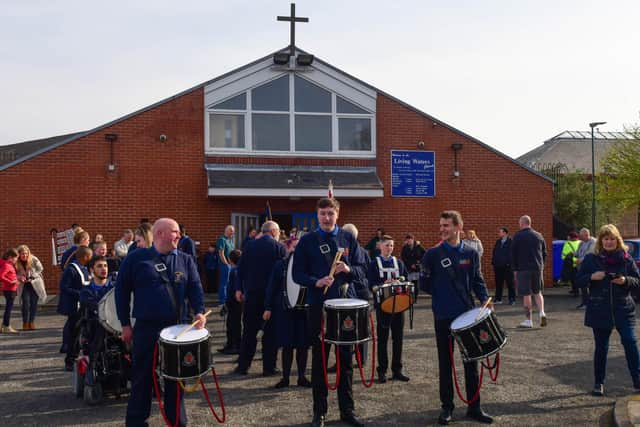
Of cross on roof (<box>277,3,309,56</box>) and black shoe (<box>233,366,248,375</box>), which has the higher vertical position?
cross on roof (<box>277,3,309,56</box>)

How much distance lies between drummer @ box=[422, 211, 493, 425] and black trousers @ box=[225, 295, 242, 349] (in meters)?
4.14

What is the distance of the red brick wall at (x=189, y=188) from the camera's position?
55.4 ft

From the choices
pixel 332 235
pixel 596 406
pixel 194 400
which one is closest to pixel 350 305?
pixel 332 235

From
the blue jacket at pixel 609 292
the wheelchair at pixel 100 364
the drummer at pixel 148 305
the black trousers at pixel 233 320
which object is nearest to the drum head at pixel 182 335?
the drummer at pixel 148 305

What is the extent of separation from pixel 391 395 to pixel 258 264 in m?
2.43

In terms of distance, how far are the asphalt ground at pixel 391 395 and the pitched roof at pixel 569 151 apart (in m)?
38.6

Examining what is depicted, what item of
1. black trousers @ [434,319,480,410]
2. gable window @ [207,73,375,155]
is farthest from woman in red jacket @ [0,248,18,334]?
black trousers @ [434,319,480,410]

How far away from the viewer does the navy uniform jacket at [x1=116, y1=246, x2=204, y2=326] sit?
542 centimetres

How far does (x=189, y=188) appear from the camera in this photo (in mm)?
17781

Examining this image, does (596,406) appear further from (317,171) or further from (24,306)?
(317,171)

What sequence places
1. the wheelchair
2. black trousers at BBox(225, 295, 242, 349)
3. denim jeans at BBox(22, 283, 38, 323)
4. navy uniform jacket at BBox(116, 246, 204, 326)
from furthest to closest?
denim jeans at BBox(22, 283, 38, 323), black trousers at BBox(225, 295, 242, 349), the wheelchair, navy uniform jacket at BBox(116, 246, 204, 326)

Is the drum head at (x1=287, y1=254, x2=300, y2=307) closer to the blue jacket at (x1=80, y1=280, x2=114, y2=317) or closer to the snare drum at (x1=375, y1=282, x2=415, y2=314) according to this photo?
the snare drum at (x1=375, y1=282, x2=415, y2=314)

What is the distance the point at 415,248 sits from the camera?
56.4 ft

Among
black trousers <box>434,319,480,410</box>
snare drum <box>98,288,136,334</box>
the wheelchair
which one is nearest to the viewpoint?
black trousers <box>434,319,480,410</box>
